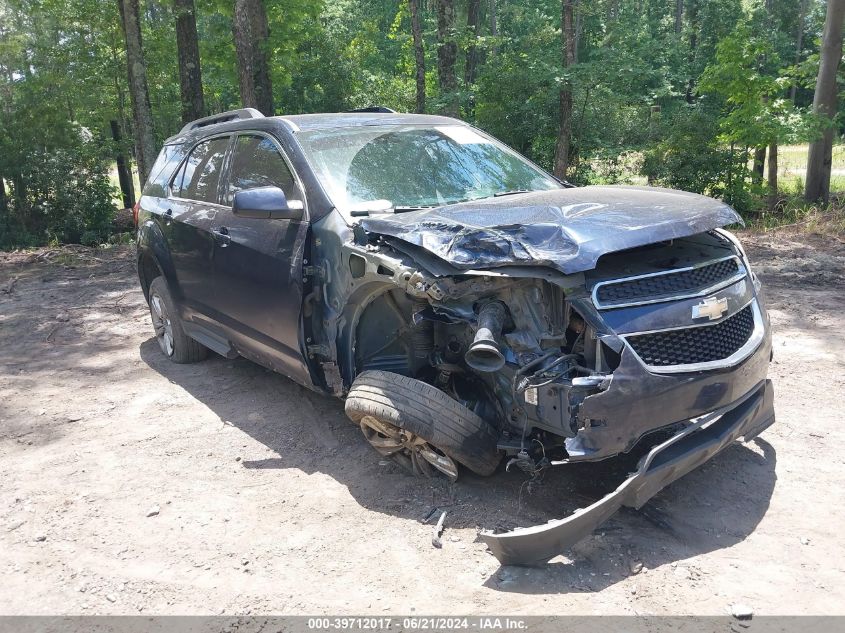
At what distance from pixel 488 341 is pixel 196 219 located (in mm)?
3180

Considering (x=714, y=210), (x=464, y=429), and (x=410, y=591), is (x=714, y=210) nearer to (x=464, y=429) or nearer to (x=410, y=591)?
(x=464, y=429)

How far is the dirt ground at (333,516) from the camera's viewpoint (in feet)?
10.2

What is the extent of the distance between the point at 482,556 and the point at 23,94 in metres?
17.1

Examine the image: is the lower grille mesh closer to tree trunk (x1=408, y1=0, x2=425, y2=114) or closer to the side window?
the side window

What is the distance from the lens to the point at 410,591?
3129 mm

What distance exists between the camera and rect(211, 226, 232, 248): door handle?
5.04 meters

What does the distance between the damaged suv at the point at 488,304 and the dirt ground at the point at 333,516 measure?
26 cm

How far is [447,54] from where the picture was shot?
15.2 metres

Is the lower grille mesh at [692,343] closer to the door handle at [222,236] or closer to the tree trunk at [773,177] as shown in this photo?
the door handle at [222,236]

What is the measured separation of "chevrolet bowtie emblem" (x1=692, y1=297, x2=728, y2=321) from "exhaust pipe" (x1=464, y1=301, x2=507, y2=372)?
879mm

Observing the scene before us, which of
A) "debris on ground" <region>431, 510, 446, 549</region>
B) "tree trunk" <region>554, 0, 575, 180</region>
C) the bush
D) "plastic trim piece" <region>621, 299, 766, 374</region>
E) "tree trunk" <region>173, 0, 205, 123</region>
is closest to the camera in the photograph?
"plastic trim piece" <region>621, 299, 766, 374</region>

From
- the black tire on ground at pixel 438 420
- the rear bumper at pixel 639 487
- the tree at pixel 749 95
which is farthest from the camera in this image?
the tree at pixel 749 95

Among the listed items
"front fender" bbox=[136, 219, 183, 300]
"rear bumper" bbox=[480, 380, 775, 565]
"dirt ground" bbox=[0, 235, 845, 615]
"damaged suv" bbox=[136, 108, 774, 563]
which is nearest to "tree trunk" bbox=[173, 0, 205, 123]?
"front fender" bbox=[136, 219, 183, 300]

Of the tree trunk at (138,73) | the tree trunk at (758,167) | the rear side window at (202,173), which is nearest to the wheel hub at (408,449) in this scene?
the rear side window at (202,173)
